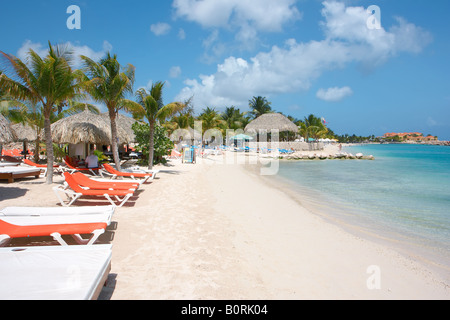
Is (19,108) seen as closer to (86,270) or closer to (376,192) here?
(86,270)

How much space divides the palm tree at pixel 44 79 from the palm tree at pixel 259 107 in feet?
120

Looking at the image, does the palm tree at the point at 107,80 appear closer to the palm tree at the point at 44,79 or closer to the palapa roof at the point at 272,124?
the palm tree at the point at 44,79

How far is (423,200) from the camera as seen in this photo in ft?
31.4

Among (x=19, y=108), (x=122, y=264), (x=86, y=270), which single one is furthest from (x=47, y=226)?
(x=19, y=108)

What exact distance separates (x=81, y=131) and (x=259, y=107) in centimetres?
3506

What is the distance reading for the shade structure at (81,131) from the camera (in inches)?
456

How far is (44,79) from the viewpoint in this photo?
305 inches

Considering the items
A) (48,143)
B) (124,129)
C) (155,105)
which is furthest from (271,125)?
(48,143)

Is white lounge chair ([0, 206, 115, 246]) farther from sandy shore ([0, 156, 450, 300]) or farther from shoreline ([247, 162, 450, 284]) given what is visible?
shoreline ([247, 162, 450, 284])

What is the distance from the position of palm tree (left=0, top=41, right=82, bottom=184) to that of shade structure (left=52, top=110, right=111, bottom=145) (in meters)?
3.38

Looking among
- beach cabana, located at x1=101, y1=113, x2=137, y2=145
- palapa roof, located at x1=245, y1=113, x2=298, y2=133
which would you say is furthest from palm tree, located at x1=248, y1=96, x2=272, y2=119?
beach cabana, located at x1=101, y1=113, x2=137, y2=145

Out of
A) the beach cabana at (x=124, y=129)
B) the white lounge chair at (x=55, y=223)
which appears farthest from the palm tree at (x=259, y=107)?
the white lounge chair at (x=55, y=223)

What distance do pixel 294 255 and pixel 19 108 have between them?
17549 millimetres

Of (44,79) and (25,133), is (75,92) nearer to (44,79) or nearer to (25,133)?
(44,79)
